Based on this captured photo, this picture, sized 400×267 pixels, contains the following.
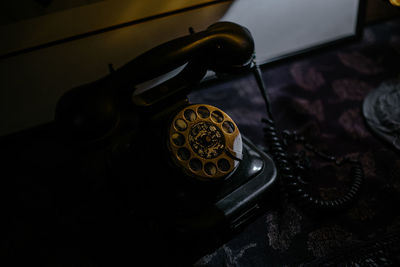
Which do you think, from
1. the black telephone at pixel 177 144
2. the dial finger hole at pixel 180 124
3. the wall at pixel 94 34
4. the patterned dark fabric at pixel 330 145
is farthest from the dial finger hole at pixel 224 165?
the wall at pixel 94 34

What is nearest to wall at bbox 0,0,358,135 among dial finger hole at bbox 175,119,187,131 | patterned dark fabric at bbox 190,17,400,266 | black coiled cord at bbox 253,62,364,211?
patterned dark fabric at bbox 190,17,400,266

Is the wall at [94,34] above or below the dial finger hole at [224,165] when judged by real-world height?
above

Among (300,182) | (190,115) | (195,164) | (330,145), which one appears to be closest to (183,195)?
(195,164)

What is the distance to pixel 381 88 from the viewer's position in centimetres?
108

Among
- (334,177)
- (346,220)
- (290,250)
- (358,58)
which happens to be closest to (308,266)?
(290,250)

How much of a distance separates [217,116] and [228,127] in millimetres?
38

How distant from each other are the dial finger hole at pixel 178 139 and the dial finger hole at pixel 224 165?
94 mm

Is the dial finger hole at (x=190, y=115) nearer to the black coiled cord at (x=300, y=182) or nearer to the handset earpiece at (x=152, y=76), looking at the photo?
the handset earpiece at (x=152, y=76)

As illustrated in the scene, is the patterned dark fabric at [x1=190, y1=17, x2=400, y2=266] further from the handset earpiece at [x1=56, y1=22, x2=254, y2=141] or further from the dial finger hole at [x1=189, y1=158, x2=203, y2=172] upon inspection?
the handset earpiece at [x1=56, y1=22, x2=254, y2=141]

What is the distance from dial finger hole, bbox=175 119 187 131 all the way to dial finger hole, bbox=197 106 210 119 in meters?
0.05

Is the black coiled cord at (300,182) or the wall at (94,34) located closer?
the black coiled cord at (300,182)

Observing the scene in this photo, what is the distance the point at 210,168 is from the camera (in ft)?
2.28

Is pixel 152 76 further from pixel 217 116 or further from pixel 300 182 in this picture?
pixel 300 182

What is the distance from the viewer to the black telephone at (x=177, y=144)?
635mm
